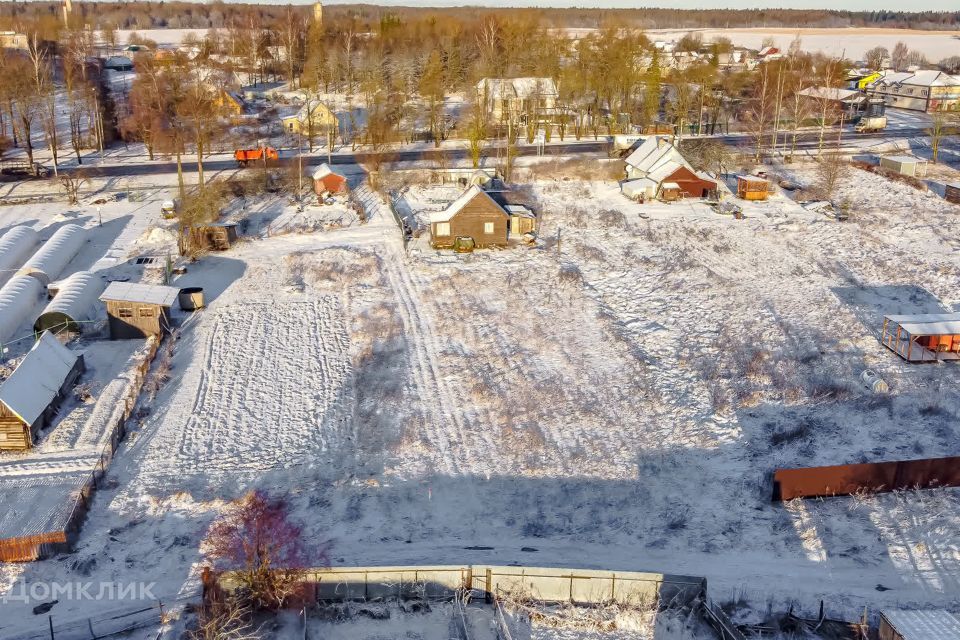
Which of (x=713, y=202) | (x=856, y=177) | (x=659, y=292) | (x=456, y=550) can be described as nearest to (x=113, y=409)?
(x=456, y=550)

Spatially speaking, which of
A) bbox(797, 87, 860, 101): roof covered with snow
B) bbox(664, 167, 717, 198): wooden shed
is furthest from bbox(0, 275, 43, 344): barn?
bbox(797, 87, 860, 101): roof covered with snow

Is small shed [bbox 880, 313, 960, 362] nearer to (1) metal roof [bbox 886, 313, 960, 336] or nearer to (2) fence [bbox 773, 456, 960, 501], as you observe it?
(1) metal roof [bbox 886, 313, 960, 336]

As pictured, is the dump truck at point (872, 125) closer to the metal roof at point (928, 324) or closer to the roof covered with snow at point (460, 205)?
the roof covered with snow at point (460, 205)

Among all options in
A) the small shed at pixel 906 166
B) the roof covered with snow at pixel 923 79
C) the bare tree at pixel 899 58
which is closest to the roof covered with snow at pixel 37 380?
the small shed at pixel 906 166

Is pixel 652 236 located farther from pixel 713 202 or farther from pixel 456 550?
pixel 456 550

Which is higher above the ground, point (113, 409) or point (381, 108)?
point (381, 108)

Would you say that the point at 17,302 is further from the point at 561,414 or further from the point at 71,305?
the point at 561,414

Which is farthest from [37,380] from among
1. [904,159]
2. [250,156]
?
[904,159]
